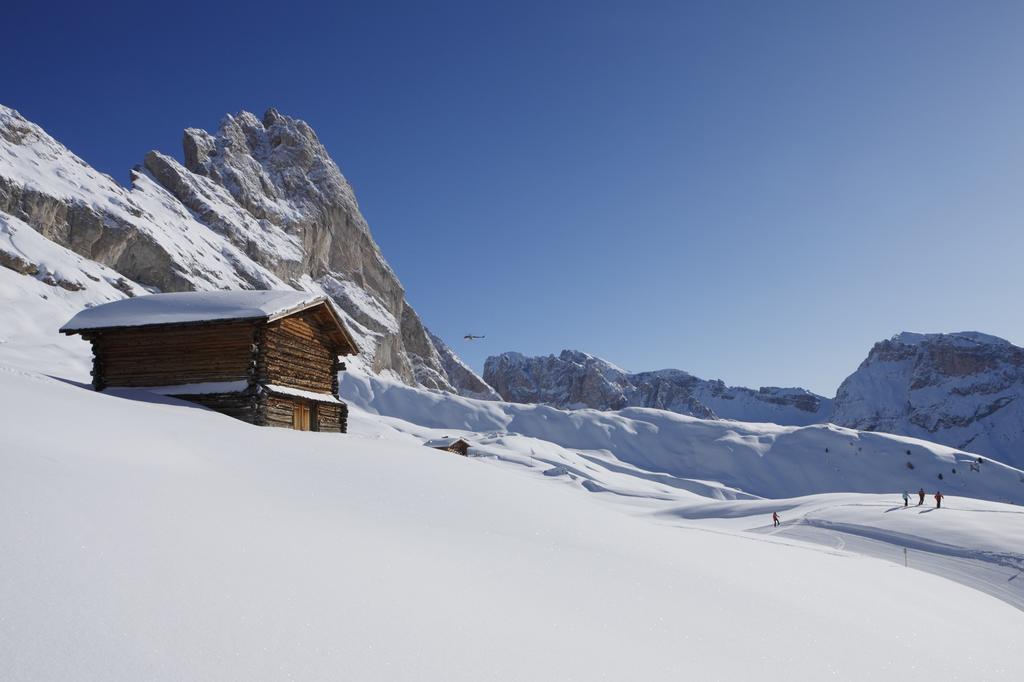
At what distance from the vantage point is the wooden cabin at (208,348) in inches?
659

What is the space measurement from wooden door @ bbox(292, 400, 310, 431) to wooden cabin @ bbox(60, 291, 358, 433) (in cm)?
10

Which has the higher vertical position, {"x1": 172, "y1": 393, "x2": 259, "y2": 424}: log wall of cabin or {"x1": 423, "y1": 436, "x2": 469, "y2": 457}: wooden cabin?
{"x1": 172, "y1": 393, "x2": 259, "y2": 424}: log wall of cabin

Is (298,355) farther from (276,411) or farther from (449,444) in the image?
(449,444)

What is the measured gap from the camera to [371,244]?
14612 centimetres

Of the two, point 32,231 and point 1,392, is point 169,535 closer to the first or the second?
point 1,392

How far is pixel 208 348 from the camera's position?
56.1 ft

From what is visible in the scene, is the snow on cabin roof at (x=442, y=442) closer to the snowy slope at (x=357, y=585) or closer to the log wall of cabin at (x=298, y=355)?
the log wall of cabin at (x=298, y=355)

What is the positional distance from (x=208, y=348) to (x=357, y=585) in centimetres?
1491

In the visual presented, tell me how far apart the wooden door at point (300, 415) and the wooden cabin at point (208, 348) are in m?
0.10

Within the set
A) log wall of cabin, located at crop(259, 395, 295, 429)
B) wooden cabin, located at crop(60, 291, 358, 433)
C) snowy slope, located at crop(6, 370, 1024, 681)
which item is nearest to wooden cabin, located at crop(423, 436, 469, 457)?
log wall of cabin, located at crop(259, 395, 295, 429)

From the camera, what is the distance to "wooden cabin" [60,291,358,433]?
54.9 ft

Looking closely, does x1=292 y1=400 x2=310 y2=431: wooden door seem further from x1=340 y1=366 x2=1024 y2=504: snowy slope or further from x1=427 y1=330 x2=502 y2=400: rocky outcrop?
x1=427 y1=330 x2=502 y2=400: rocky outcrop

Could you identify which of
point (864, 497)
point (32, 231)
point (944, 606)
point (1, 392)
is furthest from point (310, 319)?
point (32, 231)

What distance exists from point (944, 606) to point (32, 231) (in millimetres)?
87267
